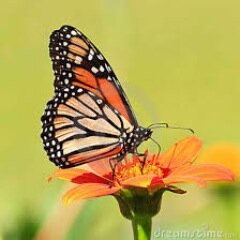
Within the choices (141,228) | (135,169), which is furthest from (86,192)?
(135,169)

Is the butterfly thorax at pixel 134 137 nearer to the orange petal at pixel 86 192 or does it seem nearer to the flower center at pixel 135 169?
the flower center at pixel 135 169

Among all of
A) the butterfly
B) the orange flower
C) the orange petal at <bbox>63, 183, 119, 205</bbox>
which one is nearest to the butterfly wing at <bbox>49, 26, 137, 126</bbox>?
the butterfly

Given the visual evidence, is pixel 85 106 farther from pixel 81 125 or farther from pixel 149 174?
pixel 149 174

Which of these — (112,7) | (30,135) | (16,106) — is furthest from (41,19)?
(112,7)

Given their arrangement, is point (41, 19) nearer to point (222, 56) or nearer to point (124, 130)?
point (222, 56)

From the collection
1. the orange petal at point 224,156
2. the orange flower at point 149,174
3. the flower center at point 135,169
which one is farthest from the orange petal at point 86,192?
the orange petal at point 224,156

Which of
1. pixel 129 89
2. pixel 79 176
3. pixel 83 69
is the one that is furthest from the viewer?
pixel 129 89
